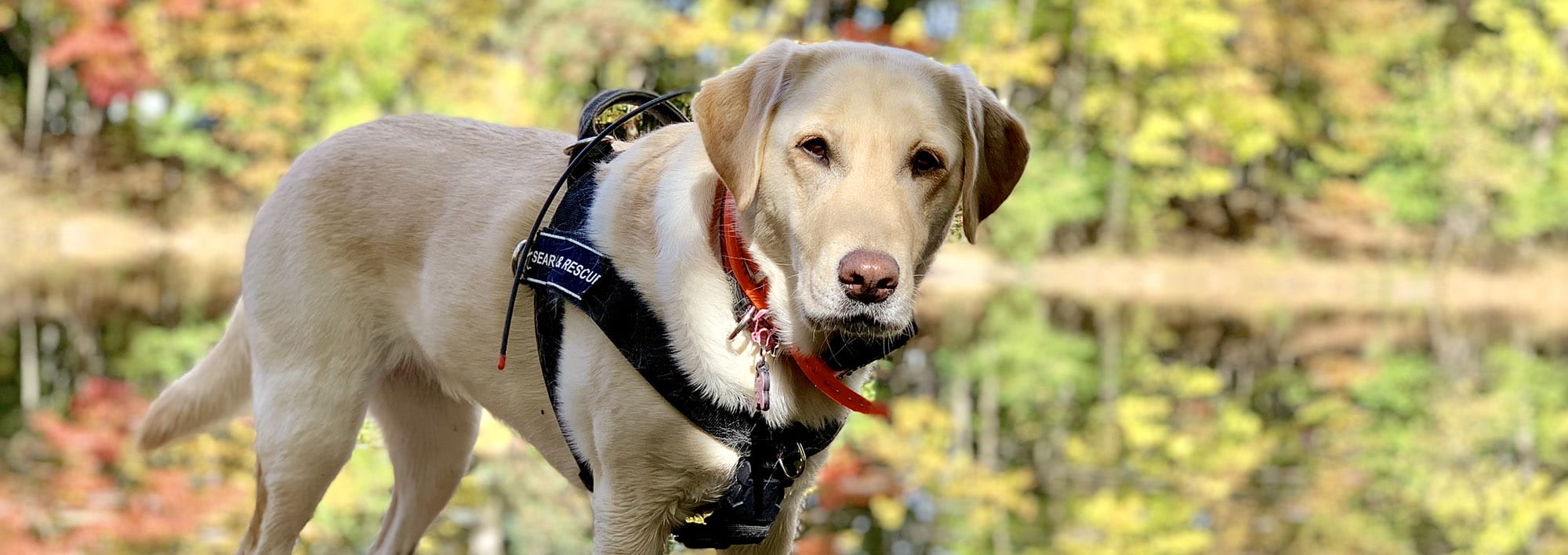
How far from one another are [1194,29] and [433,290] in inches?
831

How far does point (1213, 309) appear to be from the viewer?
61.1ft

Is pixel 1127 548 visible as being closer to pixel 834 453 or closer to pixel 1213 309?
pixel 834 453

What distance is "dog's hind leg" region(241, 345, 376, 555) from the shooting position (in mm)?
2898

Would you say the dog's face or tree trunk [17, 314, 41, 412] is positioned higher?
the dog's face

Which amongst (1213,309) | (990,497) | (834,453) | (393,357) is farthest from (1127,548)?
(1213,309)

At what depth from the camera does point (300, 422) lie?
2902 mm

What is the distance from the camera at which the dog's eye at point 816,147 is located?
2211 millimetres

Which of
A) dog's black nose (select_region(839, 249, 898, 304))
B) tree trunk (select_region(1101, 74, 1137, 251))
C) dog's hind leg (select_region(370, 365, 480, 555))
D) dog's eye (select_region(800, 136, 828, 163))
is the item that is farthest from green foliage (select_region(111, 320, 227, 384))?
tree trunk (select_region(1101, 74, 1137, 251))

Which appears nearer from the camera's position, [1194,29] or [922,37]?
[922,37]

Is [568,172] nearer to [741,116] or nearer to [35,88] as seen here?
[741,116]

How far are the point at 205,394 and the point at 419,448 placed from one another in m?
0.50

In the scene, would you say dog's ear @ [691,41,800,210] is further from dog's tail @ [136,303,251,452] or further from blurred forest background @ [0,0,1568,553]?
dog's tail @ [136,303,251,452]

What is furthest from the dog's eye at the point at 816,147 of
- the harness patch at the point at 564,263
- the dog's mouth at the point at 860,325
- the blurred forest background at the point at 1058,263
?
the blurred forest background at the point at 1058,263

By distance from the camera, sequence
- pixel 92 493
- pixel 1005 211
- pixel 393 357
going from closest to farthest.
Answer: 1. pixel 393 357
2. pixel 92 493
3. pixel 1005 211
